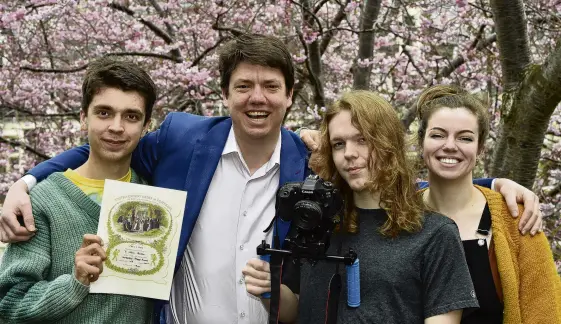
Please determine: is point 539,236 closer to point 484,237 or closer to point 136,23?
point 484,237

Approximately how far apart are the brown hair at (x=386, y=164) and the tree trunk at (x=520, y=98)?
1733mm

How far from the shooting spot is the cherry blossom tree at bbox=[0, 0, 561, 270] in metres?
6.05

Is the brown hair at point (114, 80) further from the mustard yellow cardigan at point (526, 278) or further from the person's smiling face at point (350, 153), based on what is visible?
the mustard yellow cardigan at point (526, 278)

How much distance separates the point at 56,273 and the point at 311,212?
995 mm

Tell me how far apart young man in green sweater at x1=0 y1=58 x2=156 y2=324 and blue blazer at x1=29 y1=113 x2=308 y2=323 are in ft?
0.43

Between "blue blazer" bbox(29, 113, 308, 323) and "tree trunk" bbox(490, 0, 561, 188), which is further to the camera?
"tree trunk" bbox(490, 0, 561, 188)

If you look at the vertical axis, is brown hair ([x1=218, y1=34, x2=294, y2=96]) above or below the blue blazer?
above

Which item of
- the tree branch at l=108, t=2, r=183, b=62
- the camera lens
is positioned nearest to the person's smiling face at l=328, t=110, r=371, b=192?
the camera lens

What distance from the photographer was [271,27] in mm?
7258

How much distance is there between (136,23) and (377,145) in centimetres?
554

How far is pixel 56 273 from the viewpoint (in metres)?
2.24

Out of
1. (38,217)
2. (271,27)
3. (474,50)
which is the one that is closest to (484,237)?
(38,217)

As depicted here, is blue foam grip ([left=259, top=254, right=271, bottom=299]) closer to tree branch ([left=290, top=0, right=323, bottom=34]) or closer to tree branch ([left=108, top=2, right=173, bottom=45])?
tree branch ([left=290, top=0, right=323, bottom=34])

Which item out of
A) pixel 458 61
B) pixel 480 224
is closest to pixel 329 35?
pixel 458 61
